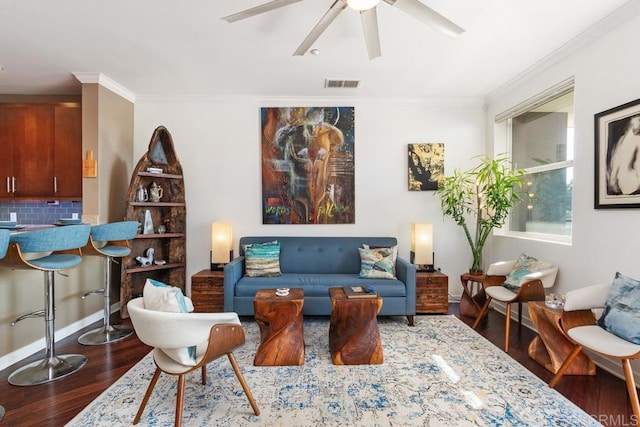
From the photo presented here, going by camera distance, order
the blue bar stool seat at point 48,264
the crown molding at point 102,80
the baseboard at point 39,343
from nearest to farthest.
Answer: the blue bar stool seat at point 48,264
the baseboard at point 39,343
the crown molding at point 102,80

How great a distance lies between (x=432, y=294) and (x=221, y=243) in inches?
103

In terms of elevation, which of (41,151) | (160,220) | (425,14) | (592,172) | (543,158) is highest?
(425,14)

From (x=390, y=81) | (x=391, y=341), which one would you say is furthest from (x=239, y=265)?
(x=390, y=81)

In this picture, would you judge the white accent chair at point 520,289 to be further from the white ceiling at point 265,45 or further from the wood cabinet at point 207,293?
the wood cabinet at point 207,293

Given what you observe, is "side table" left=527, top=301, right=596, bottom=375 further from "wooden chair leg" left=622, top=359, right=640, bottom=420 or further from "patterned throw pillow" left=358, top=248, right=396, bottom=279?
"patterned throw pillow" left=358, top=248, right=396, bottom=279

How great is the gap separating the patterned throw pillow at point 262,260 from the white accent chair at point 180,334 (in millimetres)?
1798

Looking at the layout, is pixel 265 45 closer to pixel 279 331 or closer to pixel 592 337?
pixel 279 331

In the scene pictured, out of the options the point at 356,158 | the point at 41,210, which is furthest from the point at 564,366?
the point at 41,210

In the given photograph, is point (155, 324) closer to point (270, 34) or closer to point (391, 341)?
point (391, 341)

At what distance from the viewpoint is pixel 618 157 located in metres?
2.44

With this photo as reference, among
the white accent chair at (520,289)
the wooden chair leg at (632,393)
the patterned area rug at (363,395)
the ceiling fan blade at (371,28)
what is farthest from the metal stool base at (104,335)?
the wooden chair leg at (632,393)

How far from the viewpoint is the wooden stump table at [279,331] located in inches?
99.2

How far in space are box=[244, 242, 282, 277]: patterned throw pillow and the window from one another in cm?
298

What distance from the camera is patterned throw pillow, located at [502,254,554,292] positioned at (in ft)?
10.0
